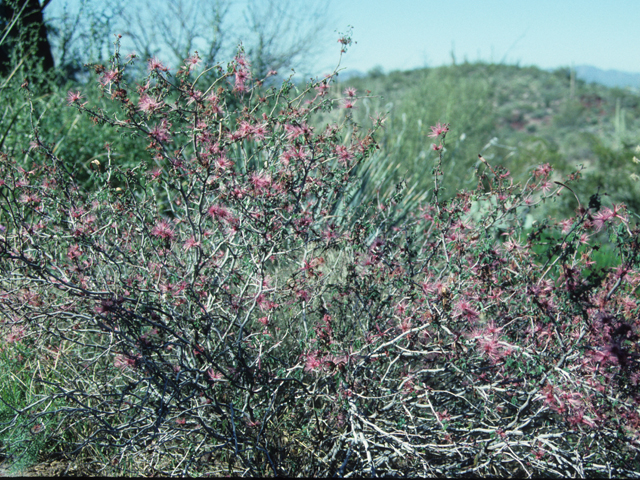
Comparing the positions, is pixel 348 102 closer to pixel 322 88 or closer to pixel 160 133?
pixel 322 88

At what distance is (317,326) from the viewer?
2652 millimetres


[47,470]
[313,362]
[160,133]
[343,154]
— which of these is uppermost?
[160,133]

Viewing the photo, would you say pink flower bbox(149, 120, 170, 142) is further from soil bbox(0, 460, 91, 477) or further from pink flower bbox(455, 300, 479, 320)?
soil bbox(0, 460, 91, 477)

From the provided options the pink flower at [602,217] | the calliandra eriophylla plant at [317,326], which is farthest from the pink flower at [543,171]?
the pink flower at [602,217]

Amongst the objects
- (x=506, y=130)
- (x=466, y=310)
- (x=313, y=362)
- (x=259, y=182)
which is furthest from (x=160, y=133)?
(x=506, y=130)

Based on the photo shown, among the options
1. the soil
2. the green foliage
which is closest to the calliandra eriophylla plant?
the soil

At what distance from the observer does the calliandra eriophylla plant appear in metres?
2.29

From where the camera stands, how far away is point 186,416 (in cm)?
272

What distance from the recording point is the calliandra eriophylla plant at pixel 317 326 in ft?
7.51

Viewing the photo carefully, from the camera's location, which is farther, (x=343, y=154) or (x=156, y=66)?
(x=343, y=154)

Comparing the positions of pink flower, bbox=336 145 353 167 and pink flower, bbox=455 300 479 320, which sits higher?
pink flower, bbox=336 145 353 167

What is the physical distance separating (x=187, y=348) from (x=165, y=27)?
9.76 m

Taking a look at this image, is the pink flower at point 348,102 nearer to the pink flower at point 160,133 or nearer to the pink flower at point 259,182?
the pink flower at point 259,182

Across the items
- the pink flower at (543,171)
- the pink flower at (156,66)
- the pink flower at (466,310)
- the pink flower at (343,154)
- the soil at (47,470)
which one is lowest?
the soil at (47,470)
